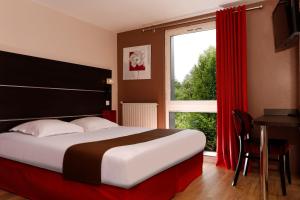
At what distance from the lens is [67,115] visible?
377 centimetres

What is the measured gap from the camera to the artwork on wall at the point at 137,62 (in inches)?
179

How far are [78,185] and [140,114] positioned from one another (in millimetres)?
2520

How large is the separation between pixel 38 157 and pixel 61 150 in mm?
339

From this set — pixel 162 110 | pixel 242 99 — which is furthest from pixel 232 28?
pixel 162 110

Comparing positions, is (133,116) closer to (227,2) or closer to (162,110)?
(162,110)

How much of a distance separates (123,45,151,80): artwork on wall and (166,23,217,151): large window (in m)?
0.41

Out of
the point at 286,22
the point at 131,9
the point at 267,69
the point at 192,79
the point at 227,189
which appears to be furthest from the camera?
the point at 192,79

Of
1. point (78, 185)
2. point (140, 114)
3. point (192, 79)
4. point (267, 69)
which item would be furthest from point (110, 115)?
point (267, 69)

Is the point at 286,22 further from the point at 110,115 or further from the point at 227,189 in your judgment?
the point at 110,115

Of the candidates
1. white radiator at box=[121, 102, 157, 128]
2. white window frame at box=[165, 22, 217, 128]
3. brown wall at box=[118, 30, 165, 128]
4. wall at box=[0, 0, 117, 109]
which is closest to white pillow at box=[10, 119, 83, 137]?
wall at box=[0, 0, 117, 109]

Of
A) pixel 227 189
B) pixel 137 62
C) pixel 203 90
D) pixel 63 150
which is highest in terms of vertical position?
pixel 137 62

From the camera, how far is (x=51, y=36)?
11.9ft

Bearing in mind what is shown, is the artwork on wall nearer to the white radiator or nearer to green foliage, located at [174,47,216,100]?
the white radiator

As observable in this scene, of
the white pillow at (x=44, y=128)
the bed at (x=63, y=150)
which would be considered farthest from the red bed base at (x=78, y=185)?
the white pillow at (x=44, y=128)
